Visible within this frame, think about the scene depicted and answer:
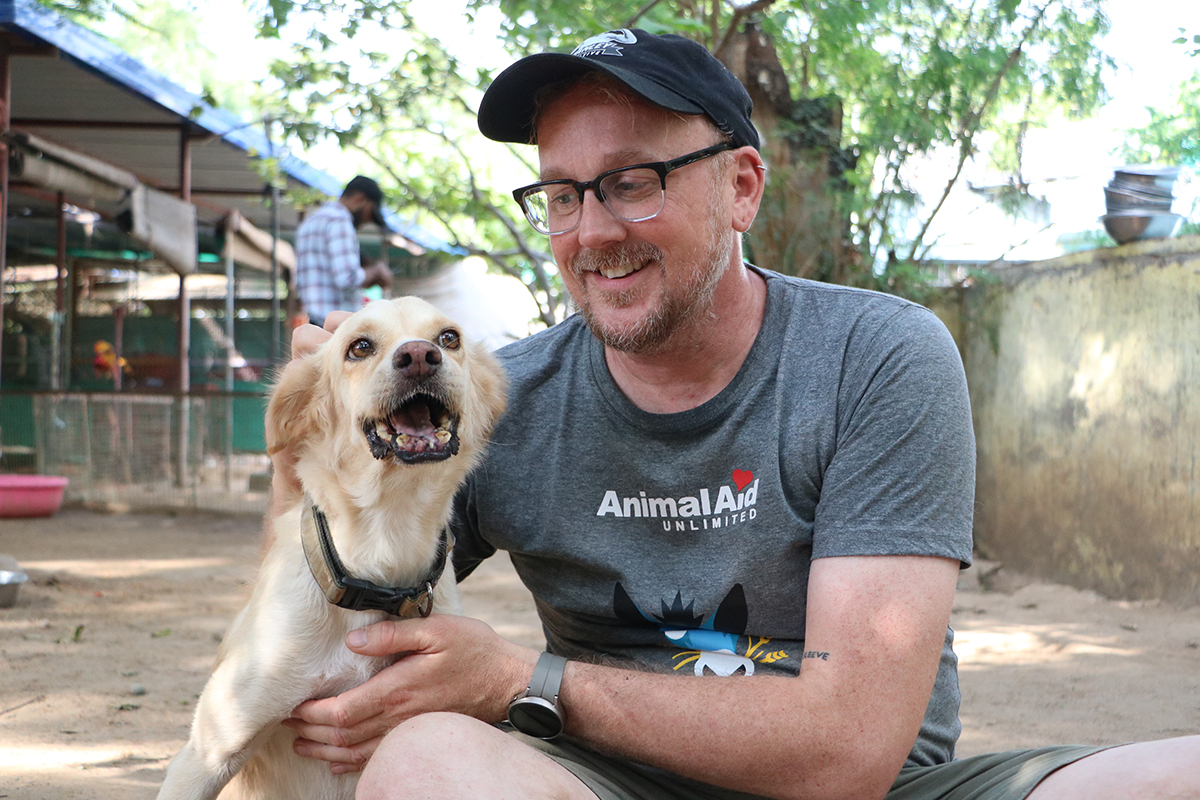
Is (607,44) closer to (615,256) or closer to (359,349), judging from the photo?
(615,256)

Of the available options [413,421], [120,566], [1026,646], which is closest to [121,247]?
[120,566]

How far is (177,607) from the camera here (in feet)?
16.9

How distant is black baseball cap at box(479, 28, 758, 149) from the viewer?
1873 mm

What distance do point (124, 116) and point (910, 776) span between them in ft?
38.0

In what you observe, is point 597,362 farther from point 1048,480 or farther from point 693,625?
point 1048,480

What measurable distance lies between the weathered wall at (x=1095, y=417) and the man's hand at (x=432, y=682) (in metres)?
4.59

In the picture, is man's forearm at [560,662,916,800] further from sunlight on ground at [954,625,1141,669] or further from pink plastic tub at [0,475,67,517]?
pink plastic tub at [0,475,67,517]

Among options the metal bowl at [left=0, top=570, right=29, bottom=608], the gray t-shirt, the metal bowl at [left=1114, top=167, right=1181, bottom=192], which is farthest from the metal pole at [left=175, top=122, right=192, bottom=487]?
the metal bowl at [left=1114, top=167, right=1181, bottom=192]

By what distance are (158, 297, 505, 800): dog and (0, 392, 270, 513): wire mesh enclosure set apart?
6.62 m

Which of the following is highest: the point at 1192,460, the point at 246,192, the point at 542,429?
the point at 246,192

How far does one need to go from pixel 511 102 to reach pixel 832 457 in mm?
1017

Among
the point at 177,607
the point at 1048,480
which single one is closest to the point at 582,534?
the point at 177,607

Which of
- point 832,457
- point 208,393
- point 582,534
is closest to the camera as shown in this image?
point 832,457

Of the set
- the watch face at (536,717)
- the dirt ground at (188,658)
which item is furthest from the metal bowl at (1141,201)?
the watch face at (536,717)
